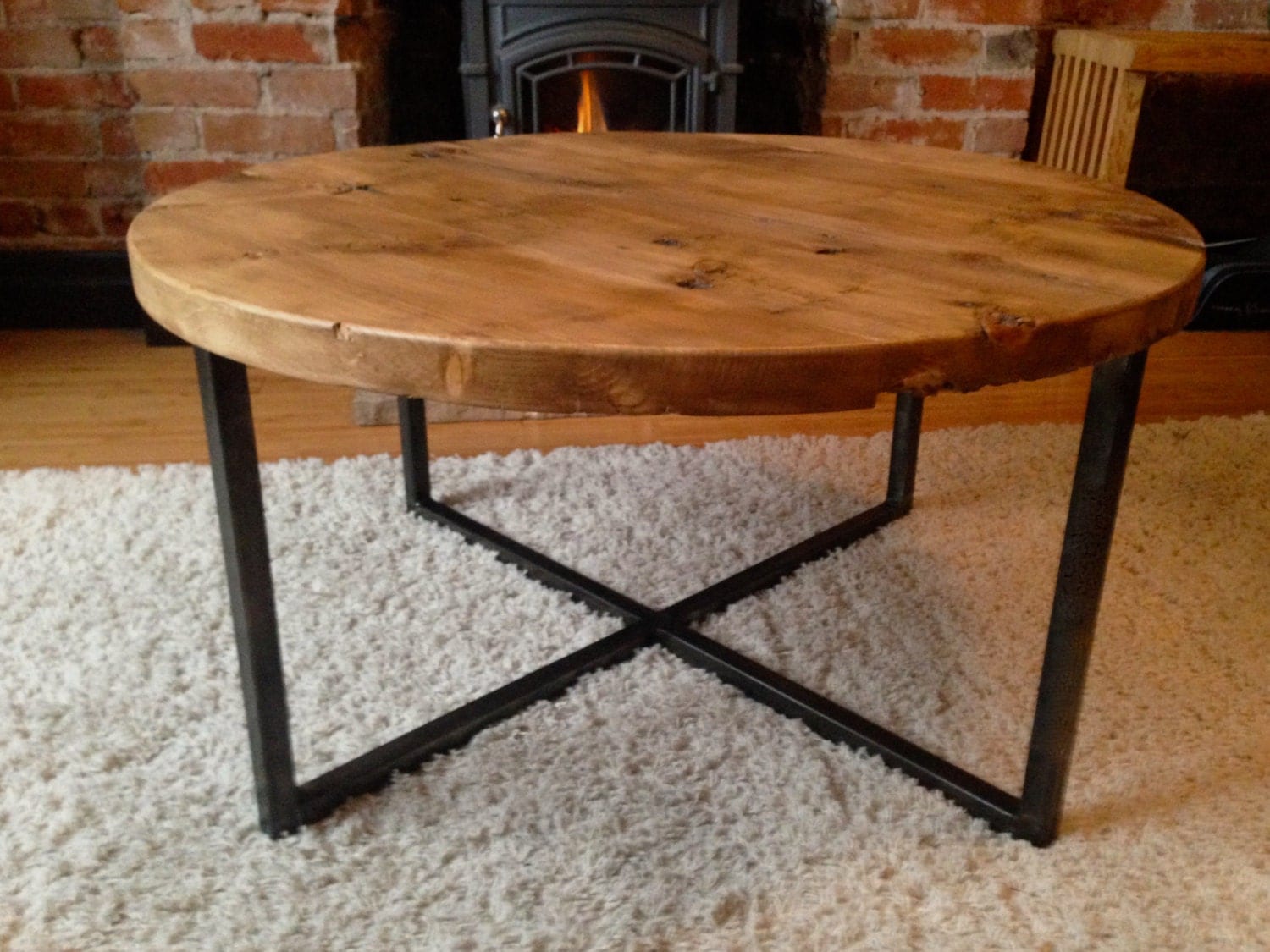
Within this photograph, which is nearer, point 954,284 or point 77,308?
point 954,284

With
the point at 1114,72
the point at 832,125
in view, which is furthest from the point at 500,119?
the point at 1114,72

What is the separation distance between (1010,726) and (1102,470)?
1.22ft

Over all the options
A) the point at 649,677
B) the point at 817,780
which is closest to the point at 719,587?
the point at 649,677

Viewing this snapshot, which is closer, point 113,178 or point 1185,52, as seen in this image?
point 1185,52

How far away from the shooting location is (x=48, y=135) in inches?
91.3

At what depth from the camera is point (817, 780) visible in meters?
1.09

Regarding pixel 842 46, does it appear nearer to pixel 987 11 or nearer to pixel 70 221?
pixel 987 11

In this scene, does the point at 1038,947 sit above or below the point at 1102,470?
below

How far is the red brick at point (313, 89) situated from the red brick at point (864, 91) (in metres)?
0.93

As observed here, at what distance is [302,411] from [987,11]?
5.06ft

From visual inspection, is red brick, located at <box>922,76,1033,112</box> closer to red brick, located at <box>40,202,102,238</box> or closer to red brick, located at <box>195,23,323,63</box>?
red brick, located at <box>195,23,323,63</box>

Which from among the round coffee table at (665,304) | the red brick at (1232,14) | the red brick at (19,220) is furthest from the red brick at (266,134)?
the red brick at (1232,14)

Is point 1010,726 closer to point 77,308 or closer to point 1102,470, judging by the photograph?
point 1102,470

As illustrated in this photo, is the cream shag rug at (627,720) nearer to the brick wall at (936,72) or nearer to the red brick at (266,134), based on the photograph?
the red brick at (266,134)
